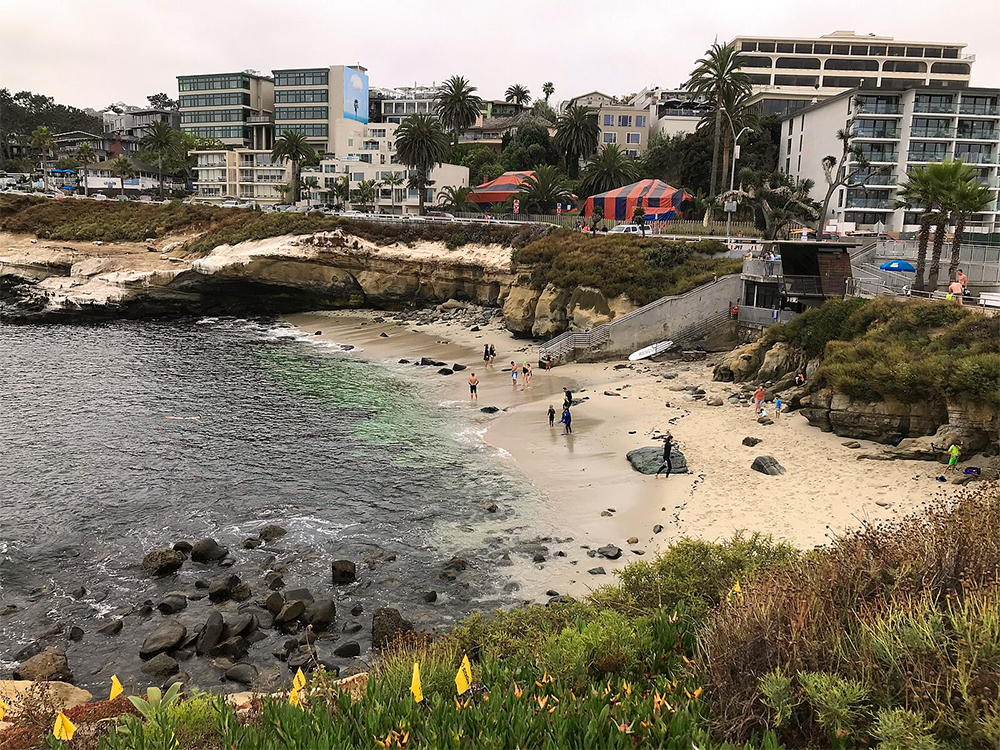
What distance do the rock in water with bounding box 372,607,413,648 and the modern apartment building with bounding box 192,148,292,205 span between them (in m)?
105

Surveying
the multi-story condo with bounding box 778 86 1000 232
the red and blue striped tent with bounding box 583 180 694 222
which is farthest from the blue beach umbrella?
the multi-story condo with bounding box 778 86 1000 232

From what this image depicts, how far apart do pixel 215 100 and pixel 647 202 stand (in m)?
97.1

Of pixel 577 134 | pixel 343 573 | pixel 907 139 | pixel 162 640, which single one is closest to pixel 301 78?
pixel 577 134

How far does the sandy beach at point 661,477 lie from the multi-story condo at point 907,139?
38.8 meters

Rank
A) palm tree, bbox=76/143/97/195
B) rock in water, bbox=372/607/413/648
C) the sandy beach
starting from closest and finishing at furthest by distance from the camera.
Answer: rock in water, bbox=372/607/413/648, the sandy beach, palm tree, bbox=76/143/97/195

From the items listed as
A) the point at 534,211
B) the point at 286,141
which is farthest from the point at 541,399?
the point at 286,141

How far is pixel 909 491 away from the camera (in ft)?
71.8

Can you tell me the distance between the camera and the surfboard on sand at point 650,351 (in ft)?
138

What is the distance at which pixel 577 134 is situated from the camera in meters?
91.6

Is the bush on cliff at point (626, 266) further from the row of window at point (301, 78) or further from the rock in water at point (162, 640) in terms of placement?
the row of window at point (301, 78)

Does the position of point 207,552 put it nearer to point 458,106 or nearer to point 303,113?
point 458,106

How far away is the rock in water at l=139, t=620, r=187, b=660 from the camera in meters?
16.5

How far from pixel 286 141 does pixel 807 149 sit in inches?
2541

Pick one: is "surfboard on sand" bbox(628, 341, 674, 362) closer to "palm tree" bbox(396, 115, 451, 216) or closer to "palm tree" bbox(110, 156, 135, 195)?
"palm tree" bbox(396, 115, 451, 216)
